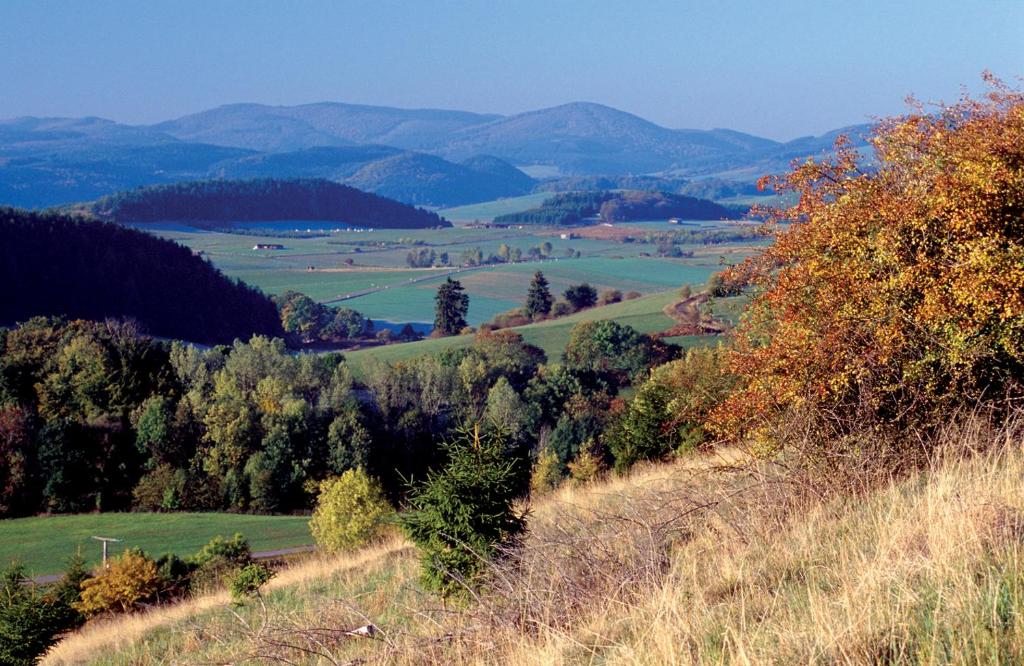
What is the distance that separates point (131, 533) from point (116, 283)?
3790 inches

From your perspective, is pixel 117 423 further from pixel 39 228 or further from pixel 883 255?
pixel 39 228

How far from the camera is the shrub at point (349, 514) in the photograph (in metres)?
38.5

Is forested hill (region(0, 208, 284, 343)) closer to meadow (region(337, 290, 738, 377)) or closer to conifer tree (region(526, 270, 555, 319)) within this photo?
conifer tree (region(526, 270, 555, 319))

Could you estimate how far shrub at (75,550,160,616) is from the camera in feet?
76.7

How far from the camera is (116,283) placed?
133375mm

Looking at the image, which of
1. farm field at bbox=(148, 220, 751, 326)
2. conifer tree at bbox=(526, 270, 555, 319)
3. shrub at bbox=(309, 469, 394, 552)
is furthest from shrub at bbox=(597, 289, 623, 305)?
shrub at bbox=(309, 469, 394, 552)

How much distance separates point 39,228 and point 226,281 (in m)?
25.3

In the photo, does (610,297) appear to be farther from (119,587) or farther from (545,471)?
(119,587)

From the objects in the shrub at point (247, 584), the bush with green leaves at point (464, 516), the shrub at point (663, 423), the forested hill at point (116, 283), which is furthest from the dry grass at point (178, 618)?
the forested hill at point (116, 283)

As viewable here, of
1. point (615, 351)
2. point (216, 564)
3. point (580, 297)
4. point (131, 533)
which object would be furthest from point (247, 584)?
point (580, 297)

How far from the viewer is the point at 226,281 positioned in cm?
13650

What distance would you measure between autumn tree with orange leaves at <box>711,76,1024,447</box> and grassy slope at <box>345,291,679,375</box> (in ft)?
199

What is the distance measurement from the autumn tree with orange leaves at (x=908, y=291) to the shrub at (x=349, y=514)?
26.8 metres

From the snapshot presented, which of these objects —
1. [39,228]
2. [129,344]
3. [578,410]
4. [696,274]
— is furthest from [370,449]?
[39,228]
